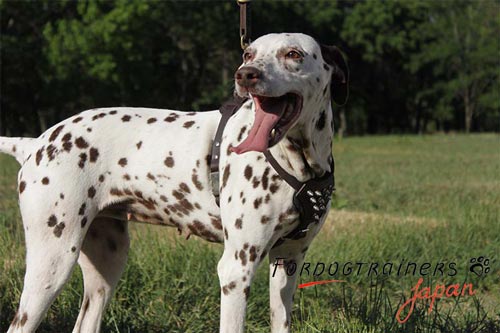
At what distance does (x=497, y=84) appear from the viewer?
191 feet

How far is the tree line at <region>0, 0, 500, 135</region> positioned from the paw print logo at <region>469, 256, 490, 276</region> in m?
33.3

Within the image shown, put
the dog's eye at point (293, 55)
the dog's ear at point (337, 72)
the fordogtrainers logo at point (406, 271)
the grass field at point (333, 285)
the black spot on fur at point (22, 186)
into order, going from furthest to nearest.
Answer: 1. the fordogtrainers logo at point (406, 271)
2. the grass field at point (333, 285)
3. the black spot on fur at point (22, 186)
4. the dog's ear at point (337, 72)
5. the dog's eye at point (293, 55)

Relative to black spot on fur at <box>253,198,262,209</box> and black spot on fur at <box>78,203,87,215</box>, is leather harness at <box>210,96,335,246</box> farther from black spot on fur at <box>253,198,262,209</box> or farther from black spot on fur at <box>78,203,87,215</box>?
black spot on fur at <box>78,203,87,215</box>

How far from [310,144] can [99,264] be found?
1.64 m

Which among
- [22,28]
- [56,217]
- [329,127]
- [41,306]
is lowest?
[22,28]

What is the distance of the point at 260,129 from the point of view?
3.54 metres

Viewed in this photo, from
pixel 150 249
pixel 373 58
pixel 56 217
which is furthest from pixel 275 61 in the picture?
pixel 373 58

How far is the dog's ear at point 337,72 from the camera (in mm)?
3975

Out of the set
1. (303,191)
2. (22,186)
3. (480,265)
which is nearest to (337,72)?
(303,191)

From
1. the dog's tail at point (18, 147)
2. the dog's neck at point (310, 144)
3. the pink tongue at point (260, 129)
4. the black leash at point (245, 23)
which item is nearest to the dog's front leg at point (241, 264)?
the dog's neck at point (310, 144)

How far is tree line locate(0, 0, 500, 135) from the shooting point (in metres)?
39.8

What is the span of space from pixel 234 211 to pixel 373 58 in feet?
169

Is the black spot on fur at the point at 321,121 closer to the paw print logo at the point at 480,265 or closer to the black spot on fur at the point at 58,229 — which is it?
the black spot on fur at the point at 58,229

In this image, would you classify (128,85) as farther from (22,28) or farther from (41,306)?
(41,306)
